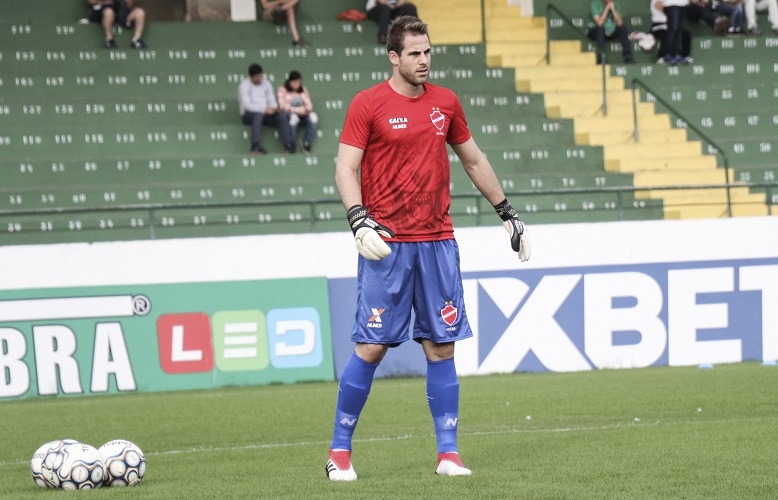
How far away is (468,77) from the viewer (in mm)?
20156

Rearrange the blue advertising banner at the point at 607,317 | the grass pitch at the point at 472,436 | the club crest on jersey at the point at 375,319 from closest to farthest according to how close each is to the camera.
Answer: the grass pitch at the point at 472,436 < the club crest on jersey at the point at 375,319 < the blue advertising banner at the point at 607,317

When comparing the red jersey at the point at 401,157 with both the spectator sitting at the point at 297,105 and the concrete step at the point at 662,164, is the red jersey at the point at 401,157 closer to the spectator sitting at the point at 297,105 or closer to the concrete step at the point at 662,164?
the spectator sitting at the point at 297,105

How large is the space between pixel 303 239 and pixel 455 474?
25.6ft

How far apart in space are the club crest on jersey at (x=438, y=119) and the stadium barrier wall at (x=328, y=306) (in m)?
7.33

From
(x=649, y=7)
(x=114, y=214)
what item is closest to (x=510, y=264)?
(x=114, y=214)

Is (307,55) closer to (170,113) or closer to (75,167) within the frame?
(170,113)

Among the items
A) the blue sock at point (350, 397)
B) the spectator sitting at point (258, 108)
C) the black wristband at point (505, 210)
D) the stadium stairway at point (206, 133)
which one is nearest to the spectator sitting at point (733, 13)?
the stadium stairway at point (206, 133)

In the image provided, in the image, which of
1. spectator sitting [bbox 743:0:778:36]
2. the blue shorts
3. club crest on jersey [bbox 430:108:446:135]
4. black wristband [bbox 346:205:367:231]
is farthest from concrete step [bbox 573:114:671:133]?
black wristband [bbox 346:205:367:231]

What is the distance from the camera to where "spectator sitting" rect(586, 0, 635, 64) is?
68.1ft

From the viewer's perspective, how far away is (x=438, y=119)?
674cm

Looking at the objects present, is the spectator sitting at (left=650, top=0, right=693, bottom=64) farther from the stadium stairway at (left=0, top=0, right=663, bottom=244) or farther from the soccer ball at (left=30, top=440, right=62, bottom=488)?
the soccer ball at (left=30, top=440, right=62, bottom=488)

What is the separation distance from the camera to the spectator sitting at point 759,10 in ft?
71.5

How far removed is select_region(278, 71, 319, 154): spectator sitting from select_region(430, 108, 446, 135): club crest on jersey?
11236 millimetres

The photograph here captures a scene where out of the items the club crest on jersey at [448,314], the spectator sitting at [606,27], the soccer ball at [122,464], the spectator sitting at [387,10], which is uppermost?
the spectator sitting at [387,10]
